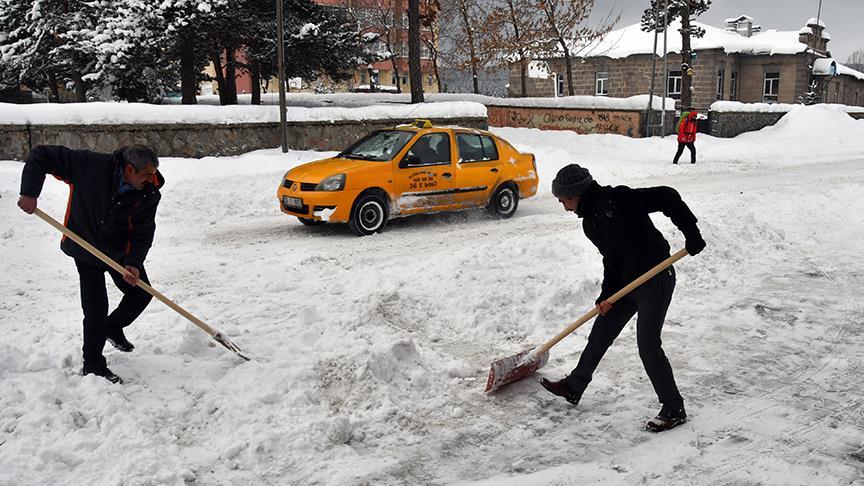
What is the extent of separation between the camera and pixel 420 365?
512 cm

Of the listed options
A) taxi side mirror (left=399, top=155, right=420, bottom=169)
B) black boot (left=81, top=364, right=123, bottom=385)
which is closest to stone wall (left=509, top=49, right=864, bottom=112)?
taxi side mirror (left=399, top=155, right=420, bottom=169)

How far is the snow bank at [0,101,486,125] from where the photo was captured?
12.9m

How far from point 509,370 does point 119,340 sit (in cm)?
289

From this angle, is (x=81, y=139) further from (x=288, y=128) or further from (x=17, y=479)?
(x=17, y=479)

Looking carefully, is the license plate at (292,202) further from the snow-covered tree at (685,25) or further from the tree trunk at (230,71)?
the snow-covered tree at (685,25)

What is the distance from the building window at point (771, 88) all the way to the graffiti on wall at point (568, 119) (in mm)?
19153

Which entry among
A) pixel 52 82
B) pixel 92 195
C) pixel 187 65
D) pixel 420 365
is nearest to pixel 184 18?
pixel 187 65

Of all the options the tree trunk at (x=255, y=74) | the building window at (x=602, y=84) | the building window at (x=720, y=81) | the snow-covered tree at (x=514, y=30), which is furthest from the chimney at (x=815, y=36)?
the tree trunk at (x=255, y=74)

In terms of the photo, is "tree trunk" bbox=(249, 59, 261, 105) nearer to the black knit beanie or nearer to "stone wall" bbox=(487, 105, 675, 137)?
"stone wall" bbox=(487, 105, 675, 137)

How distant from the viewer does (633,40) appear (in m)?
39.8

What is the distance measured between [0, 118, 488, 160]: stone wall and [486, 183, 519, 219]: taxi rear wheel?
650cm

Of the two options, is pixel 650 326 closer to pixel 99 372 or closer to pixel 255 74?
pixel 99 372

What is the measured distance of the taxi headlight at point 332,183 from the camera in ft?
30.8

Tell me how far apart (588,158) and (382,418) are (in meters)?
16.1
